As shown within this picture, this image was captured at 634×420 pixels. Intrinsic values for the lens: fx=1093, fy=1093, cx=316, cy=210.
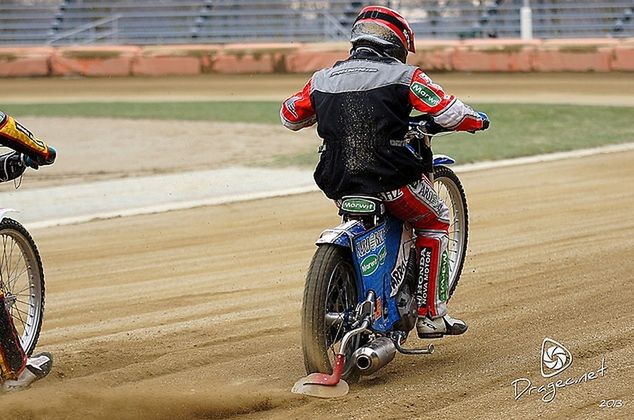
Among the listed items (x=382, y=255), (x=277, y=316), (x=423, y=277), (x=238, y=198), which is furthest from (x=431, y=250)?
(x=238, y=198)

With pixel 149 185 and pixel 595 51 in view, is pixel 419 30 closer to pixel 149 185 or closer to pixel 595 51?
pixel 595 51

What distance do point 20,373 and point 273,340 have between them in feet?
5.14

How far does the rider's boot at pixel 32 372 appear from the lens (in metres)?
5.21

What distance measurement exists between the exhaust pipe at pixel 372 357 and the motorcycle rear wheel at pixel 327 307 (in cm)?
9

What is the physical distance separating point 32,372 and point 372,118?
2.08 metres

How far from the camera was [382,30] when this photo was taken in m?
5.43

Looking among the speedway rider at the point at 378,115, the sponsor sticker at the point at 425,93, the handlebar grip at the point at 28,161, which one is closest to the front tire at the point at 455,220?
the speedway rider at the point at 378,115

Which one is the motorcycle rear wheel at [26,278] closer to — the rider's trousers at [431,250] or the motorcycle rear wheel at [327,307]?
the motorcycle rear wheel at [327,307]

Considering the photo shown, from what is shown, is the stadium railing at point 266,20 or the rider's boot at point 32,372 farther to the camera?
the stadium railing at point 266,20

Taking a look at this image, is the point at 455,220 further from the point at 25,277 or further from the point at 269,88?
the point at 269,88

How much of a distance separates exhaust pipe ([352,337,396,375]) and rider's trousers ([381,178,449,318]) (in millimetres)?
545

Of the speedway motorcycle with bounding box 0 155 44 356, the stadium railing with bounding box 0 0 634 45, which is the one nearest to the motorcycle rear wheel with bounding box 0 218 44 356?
the speedway motorcycle with bounding box 0 155 44 356

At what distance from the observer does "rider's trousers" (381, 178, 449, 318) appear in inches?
221

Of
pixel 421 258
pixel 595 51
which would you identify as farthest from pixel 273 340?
pixel 595 51
